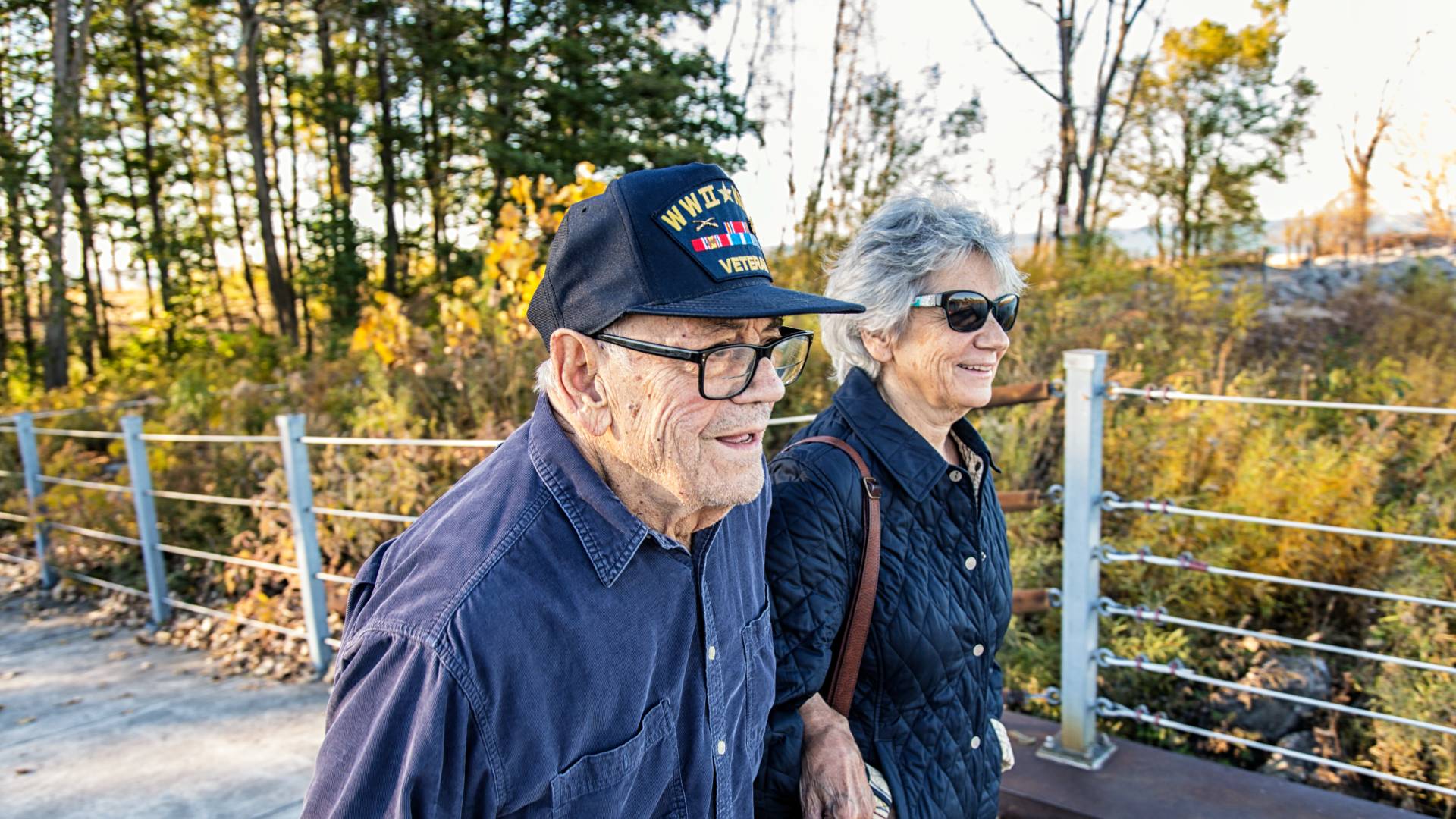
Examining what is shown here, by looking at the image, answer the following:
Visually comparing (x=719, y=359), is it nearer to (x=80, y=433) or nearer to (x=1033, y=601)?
(x=1033, y=601)

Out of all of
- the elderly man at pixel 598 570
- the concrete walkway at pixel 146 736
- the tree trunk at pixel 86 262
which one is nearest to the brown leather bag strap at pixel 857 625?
the elderly man at pixel 598 570

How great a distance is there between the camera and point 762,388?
1.33 metres

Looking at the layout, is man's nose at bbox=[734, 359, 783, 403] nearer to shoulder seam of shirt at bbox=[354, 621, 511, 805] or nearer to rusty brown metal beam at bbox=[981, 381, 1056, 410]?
shoulder seam of shirt at bbox=[354, 621, 511, 805]

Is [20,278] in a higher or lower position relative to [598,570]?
higher

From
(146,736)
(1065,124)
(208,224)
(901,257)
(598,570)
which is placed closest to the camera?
(598,570)

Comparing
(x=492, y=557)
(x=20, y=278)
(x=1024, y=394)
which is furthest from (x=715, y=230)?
(x=20, y=278)

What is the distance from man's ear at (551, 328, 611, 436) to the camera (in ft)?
4.24

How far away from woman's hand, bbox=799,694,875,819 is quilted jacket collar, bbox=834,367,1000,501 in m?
0.47

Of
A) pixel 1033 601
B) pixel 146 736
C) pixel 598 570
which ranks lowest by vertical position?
pixel 146 736

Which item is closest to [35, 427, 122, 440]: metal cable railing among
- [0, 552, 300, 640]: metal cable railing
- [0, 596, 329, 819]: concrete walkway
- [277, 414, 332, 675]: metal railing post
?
[0, 552, 300, 640]: metal cable railing

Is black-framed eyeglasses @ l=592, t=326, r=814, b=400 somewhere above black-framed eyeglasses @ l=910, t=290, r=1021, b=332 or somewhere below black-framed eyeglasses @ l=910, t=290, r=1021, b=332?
below

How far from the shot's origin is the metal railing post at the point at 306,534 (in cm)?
409

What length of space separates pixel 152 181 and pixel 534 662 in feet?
68.2

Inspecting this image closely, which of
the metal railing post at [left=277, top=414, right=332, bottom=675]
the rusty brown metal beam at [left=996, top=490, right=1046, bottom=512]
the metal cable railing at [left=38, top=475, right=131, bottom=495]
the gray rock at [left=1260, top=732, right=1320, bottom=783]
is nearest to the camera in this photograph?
the rusty brown metal beam at [left=996, top=490, right=1046, bottom=512]
